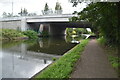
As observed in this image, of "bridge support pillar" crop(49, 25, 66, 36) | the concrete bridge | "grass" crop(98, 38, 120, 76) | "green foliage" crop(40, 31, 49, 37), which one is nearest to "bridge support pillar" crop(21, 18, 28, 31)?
the concrete bridge

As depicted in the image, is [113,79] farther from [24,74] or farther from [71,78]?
[24,74]

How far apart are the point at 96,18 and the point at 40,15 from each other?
3320 cm

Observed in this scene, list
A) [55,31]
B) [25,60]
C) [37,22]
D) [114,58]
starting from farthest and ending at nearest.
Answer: [55,31] < [37,22] < [25,60] < [114,58]

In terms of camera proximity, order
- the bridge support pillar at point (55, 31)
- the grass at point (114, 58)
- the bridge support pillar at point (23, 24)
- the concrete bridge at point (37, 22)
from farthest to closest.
A: 1. the bridge support pillar at point (55, 31)
2. the bridge support pillar at point (23, 24)
3. the concrete bridge at point (37, 22)
4. the grass at point (114, 58)

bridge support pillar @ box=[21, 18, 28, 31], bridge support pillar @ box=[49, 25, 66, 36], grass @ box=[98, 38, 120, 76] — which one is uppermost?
grass @ box=[98, 38, 120, 76]

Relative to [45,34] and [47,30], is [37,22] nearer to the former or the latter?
[45,34]

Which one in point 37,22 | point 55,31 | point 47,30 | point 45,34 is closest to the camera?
point 37,22

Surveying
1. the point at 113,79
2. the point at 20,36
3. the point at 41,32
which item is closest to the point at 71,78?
the point at 113,79

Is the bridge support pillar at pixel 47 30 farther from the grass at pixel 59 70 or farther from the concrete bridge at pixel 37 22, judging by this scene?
the grass at pixel 59 70

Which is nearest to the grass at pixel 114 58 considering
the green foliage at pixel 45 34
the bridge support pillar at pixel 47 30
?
the green foliage at pixel 45 34

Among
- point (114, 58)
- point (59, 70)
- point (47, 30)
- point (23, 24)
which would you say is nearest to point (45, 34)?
point (47, 30)

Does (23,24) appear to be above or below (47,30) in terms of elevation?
above

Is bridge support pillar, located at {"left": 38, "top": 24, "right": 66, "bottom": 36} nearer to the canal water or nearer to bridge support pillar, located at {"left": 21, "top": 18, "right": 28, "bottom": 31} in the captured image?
bridge support pillar, located at {"left": 21, "top": 18, "right": 28, "bottom": 31}

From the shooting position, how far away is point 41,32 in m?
57.6
